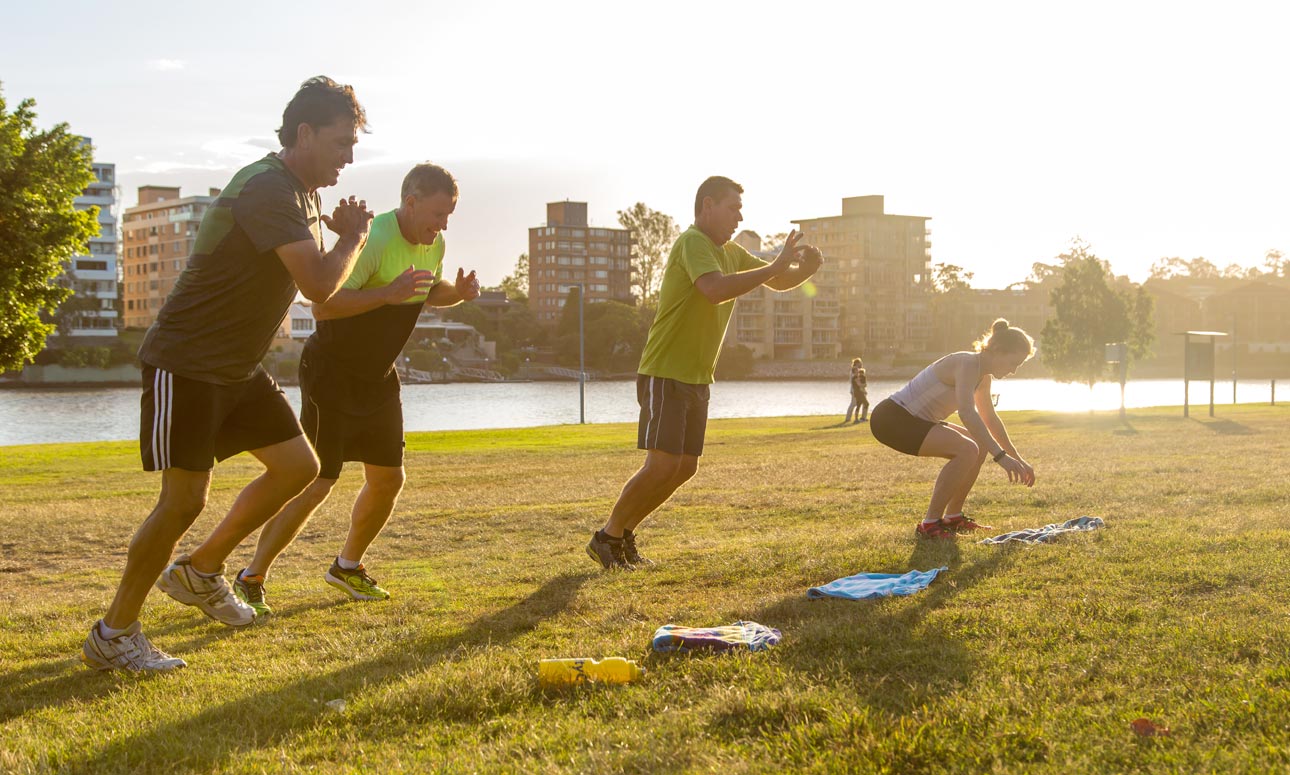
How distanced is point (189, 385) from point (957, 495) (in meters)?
4.67

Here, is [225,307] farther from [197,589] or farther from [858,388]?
[858,388]

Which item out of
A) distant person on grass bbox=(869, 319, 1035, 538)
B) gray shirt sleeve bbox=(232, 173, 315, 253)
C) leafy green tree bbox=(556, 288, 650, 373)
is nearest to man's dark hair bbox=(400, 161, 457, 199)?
gray shirt sleeve bbox=(232, 173, 315, 253)

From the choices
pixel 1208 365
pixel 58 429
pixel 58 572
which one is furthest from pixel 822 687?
pixel 58 429

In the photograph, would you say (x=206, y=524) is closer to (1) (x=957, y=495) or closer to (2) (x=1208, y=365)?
(1) (x=957, y=495)

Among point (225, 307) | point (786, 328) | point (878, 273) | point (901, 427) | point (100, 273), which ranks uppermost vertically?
point (878, 273)

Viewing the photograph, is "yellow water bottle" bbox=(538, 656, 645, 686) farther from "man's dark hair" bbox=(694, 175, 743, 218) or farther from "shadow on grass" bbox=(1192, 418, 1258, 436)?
"shadow on grass" bbox=(1192, 418, 1258, 436)

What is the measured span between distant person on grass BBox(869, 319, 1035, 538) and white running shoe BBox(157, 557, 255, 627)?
3.85 m

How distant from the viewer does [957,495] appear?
281 inches

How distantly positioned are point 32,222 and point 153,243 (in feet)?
416

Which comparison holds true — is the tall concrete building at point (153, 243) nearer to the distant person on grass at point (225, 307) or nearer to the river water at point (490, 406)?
the river water at point (490, 406)

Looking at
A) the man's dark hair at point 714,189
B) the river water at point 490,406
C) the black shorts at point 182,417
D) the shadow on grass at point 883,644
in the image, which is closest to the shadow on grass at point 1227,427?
the river water at point 490,406

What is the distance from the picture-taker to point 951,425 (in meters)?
7.16

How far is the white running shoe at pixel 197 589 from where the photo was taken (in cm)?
485

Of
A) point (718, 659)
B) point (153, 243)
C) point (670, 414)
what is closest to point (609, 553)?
point (670, 414)
